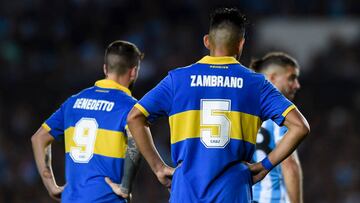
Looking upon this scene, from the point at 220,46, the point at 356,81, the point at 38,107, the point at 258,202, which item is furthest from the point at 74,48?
the point at 220,46

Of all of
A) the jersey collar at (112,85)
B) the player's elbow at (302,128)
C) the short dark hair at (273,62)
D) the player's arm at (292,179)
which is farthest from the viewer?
the short dark hair at (273,62)

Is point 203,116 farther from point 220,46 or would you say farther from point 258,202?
point 258,202

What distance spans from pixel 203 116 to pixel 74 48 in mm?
11084

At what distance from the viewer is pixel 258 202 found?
7.70m

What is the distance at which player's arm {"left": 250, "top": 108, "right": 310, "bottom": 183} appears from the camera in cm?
586

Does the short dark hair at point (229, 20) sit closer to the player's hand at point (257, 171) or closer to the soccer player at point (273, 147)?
the player's hand at point (257, 171)

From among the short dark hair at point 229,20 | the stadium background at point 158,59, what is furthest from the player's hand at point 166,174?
the stadium background at point 158,59

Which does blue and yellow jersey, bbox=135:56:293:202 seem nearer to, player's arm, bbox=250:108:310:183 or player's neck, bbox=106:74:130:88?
player's arm, bbox=250:108:310:183

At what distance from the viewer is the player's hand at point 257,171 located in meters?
5.96

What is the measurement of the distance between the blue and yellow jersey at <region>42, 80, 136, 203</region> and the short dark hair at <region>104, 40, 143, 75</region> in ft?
0.73

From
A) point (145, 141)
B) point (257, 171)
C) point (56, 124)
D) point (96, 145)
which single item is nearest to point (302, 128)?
point (257, 171)

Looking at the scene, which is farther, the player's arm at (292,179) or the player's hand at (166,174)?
the player's arm at (292,179)

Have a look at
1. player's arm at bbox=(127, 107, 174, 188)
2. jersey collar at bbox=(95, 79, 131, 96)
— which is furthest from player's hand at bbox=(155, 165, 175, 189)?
jersey collar at bbox=(95, 79, 131, 96)

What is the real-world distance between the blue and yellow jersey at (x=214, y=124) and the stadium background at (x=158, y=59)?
8169mm
